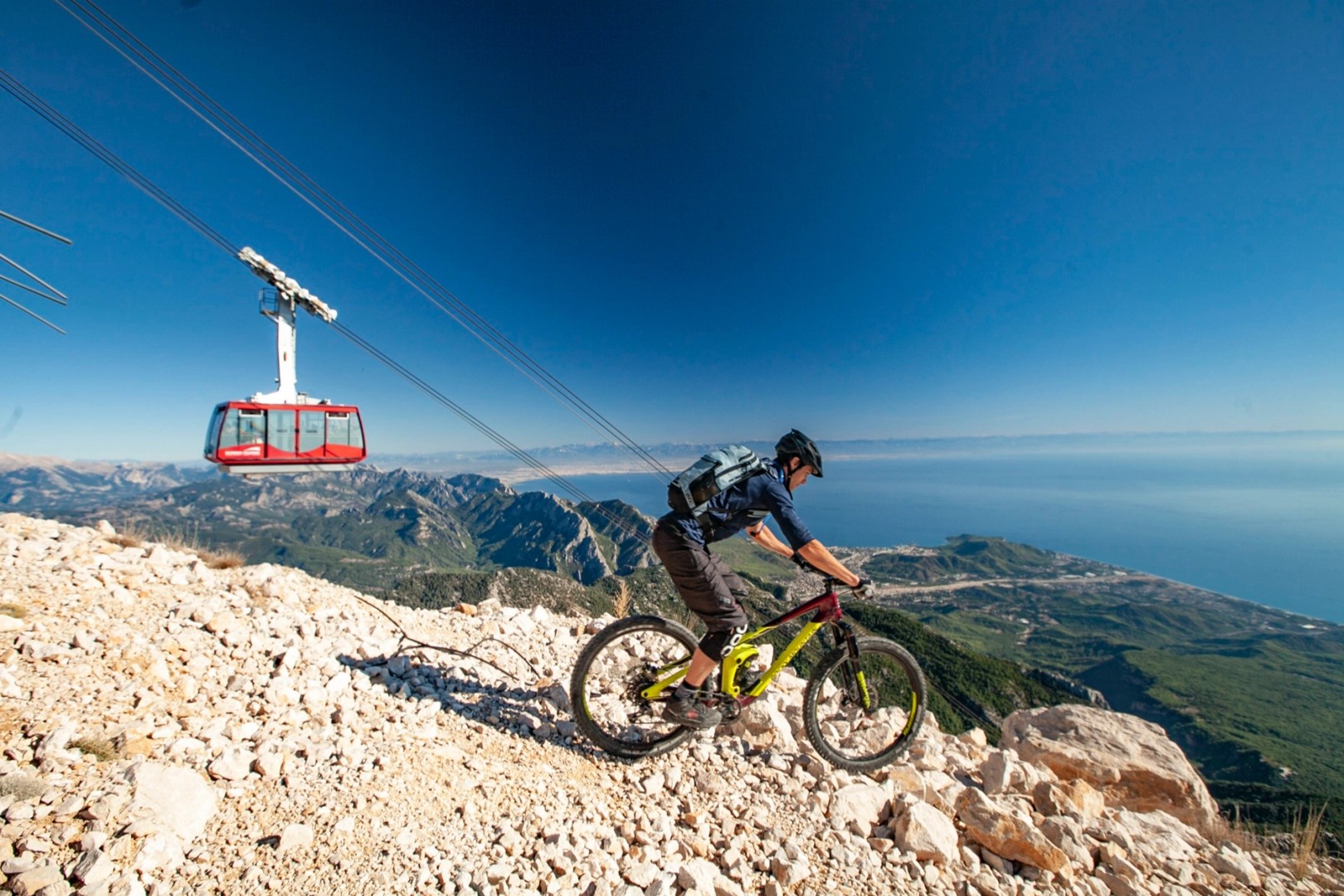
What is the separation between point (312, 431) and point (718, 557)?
25.3 ft

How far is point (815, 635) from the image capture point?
14.9 ft

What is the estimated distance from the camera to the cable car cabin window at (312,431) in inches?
311

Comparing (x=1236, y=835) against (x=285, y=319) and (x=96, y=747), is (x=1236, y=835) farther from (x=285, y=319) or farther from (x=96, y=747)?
(x=285, y=319)

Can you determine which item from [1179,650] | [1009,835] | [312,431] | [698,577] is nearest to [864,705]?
[1009,835]

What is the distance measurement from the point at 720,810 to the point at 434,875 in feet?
6.12

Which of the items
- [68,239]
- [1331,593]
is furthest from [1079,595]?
[68,239]

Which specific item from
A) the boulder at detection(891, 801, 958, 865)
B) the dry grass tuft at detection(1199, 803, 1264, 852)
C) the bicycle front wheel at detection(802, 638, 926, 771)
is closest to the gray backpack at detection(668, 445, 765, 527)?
the bicycle front wheel at detection(802, 638, 926, 771)

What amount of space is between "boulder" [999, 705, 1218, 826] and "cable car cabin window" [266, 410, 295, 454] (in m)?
10.9

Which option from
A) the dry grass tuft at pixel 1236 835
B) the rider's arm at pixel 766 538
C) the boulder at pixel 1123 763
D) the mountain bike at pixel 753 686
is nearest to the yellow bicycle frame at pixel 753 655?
the mountain bike at pixel 753 686

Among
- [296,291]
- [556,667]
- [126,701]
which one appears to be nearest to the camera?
[126,701]

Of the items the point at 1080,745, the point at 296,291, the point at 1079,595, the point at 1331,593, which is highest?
the point at 296,291

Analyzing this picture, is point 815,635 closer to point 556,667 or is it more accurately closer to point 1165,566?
point 556,667

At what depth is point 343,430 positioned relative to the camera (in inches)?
335

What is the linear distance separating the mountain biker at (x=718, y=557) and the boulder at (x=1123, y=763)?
3221 mm
